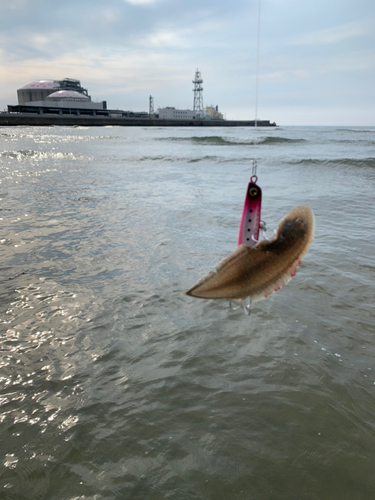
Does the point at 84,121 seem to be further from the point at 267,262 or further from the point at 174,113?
the point at 267,262

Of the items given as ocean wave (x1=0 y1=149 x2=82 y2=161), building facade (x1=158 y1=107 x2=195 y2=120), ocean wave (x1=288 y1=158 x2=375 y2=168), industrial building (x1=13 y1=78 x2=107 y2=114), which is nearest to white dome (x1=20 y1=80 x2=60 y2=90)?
industrial building (x1=13 y1=78 x2=107 y2=114)

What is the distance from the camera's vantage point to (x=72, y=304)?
4.16 m

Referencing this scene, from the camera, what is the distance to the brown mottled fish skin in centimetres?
156

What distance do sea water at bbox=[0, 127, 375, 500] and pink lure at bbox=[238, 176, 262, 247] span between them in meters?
1.57

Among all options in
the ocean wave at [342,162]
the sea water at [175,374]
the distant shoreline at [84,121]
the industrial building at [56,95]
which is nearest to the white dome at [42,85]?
the industrial building at [56,95]

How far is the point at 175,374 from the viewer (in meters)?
3.05

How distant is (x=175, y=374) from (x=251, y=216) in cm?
189

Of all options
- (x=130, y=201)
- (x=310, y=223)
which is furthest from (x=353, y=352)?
(x=130, y=201)

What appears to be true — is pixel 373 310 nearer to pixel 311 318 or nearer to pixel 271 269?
pixel 311 318

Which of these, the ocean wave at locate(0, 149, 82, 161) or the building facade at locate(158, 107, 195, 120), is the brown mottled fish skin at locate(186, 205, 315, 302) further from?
the building facade at locate(158, 107, 195, 120)

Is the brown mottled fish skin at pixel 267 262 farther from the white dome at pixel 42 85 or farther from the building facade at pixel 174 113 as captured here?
the white dome at pixel 42 85

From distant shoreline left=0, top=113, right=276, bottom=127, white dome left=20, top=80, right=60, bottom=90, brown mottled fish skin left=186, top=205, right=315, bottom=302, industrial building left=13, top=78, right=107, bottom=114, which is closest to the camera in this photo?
brown mottled fish skin left=186, top=205, right=315, bottom=302

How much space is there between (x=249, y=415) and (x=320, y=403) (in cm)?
60

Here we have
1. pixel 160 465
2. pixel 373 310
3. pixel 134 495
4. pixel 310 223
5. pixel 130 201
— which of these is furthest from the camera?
pixel 130 201
